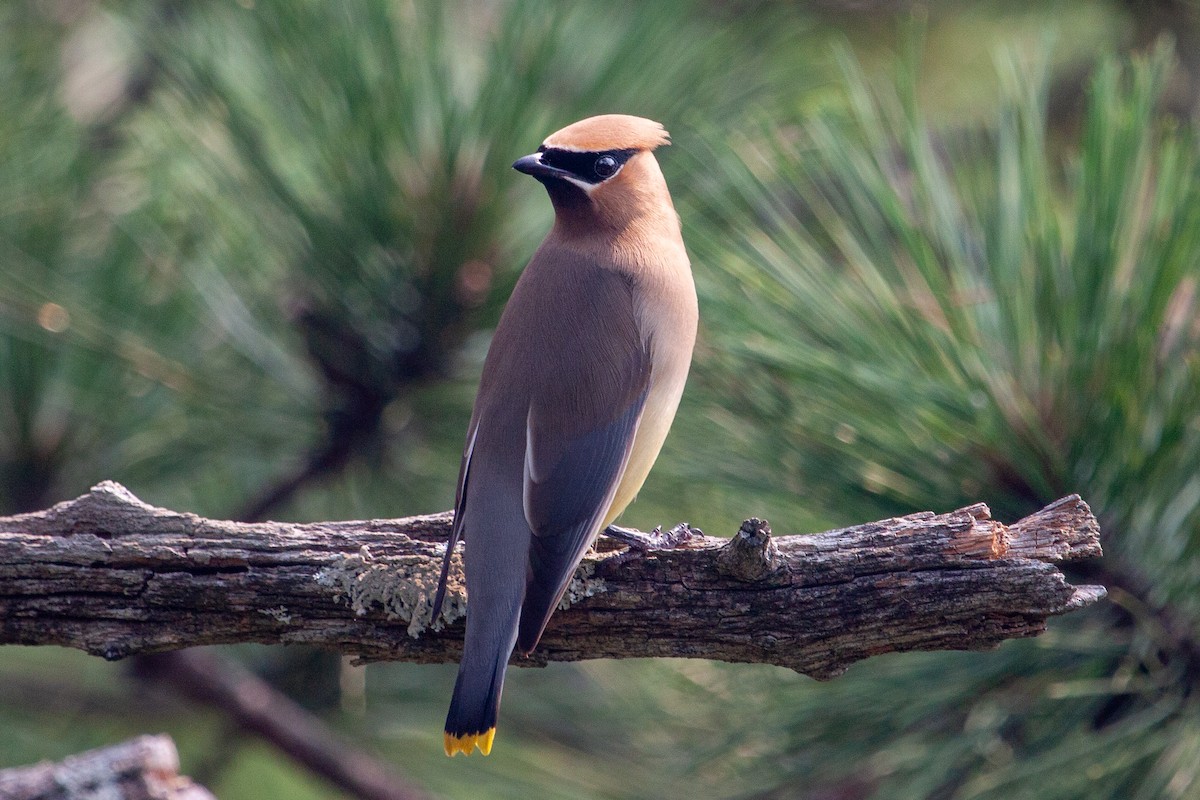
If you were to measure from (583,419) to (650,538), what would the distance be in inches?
11.6

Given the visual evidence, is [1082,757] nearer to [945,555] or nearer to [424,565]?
[945,555]

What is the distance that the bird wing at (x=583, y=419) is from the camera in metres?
2.26

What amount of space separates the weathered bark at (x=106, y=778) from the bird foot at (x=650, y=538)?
0.77 meters

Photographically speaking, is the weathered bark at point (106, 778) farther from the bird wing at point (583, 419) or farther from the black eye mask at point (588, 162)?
the black eye mask at point (588, 162)

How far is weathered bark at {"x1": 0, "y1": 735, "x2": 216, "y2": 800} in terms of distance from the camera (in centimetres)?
210

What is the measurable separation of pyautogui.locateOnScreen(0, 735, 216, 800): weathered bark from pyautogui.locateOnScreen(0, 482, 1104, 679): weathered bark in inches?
7.9

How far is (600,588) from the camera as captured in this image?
213cm

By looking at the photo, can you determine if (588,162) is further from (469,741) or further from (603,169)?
(469,741)

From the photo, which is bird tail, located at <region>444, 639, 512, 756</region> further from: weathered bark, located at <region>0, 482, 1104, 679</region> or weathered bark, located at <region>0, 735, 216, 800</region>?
weathered bark, located at <region>0, 735, 216, 800</region>

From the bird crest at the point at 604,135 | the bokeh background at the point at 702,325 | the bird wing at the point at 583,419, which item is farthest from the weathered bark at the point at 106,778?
the bird crest at the point at 604,135

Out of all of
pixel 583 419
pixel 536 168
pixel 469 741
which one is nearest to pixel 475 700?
pixel 469 741

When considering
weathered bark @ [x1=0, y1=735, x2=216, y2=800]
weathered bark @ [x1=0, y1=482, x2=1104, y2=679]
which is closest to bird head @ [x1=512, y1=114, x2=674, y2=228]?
weathered bark @ [x1=0, y1=482, x2=1104, y2=679]

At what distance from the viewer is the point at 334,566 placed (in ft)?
6.77

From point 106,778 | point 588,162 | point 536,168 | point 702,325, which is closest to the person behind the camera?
point 106,778
